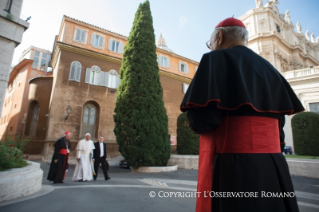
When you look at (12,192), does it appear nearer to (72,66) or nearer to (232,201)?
(232,201)

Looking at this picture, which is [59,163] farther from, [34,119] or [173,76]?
[173,76]

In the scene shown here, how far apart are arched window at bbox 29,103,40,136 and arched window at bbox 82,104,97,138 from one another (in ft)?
14.1

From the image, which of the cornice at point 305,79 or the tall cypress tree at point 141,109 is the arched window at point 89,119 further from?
the cornice at point 305,79

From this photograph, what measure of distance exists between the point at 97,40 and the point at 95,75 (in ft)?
12.9

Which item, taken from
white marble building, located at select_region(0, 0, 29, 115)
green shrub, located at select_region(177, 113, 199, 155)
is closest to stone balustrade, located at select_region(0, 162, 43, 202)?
white marble building, located at select_region(0, 0, 29, 115)

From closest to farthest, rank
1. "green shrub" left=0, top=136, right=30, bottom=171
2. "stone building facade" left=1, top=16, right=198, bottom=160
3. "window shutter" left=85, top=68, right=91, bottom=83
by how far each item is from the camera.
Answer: "green shrub" left=0, top=136, right=30, bottom=171, "stone building facade" left=1, top=16, right=198, bottom=160, "window shutter" left=85, top=68, right=91, bottom=83

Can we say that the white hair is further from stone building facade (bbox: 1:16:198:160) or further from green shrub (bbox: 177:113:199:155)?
stone building facade (bbox: 1:16:198:160)

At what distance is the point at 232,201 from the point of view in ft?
4.28

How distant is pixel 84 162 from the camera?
327 inches

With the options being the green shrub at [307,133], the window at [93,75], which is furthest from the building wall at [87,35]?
the green shrub at [307,133]

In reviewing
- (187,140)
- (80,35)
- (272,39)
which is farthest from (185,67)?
(272,39)

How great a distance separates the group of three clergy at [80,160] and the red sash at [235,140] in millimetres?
7303

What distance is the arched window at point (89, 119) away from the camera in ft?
56.1

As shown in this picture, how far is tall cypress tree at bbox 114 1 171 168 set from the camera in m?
11.5
